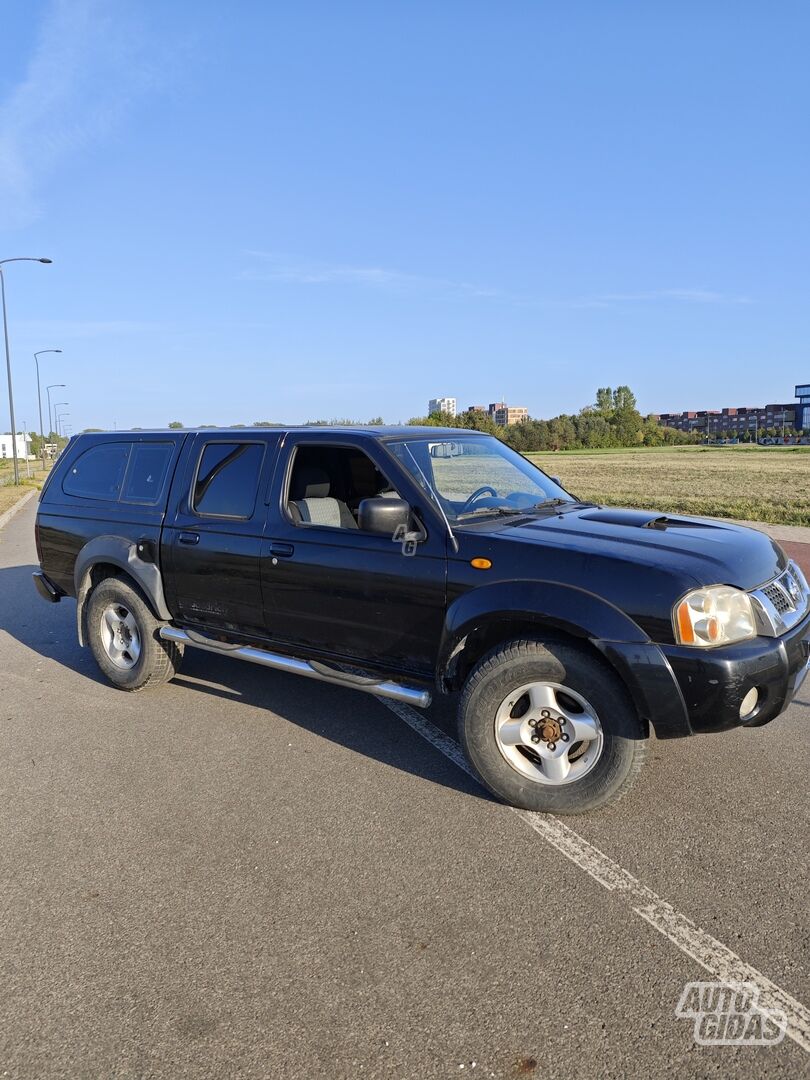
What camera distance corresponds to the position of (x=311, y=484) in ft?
16.1

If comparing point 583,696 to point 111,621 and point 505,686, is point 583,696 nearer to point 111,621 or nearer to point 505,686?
point 505,686

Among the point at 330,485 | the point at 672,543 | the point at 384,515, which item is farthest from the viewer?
the point at 330,485

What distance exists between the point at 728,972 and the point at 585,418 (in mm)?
118333

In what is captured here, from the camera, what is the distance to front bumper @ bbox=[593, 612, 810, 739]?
10.8ft

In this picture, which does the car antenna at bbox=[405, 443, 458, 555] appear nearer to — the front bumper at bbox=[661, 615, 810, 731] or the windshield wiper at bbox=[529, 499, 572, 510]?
the windshield wiper at bbox=[529, 499, 572, 510]

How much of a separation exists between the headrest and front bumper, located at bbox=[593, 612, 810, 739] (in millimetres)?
2166

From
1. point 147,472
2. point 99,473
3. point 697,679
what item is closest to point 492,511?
point 697,679

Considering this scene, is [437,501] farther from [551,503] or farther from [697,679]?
[697,679]

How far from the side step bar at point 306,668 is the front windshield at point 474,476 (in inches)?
37.2

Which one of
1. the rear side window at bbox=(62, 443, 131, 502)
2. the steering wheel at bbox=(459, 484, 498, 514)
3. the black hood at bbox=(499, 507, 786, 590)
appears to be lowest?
the black hood at bbox=(499, 507, 786, 590)

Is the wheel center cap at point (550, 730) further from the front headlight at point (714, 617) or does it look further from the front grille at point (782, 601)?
the front grille at point (782, 601)

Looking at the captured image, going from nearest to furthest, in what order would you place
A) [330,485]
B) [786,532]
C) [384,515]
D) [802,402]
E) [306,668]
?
[384,515] → [306,668] → [330,485] → [786,532] → [802,402]

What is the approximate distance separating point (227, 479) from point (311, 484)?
58 cm

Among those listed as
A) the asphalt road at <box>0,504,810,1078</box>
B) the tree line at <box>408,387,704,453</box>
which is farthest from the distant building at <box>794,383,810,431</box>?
the asphalt road at <box>0,504,810,1078</box>
